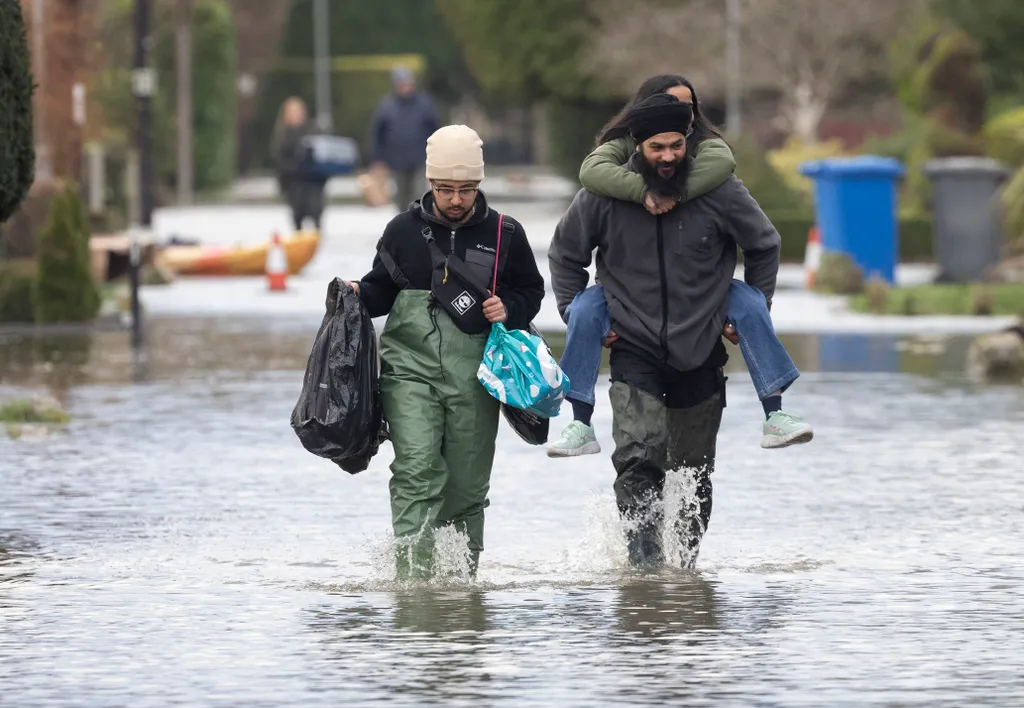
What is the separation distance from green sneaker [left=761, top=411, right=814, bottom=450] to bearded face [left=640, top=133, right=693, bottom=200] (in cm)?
86

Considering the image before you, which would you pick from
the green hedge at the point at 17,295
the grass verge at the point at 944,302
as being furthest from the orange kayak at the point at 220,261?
the grass verge at the point at 944,302

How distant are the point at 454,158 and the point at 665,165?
2.32ft

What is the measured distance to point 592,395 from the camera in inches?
356

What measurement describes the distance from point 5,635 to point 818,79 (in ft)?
127

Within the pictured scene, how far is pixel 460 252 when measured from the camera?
8.79 meters

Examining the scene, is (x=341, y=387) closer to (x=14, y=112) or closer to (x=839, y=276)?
(x=14, y=112)

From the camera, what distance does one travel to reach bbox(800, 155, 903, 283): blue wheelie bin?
2455 centimetres

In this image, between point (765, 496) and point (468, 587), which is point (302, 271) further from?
point (468, 587)

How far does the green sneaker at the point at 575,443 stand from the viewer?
8953 millimetres

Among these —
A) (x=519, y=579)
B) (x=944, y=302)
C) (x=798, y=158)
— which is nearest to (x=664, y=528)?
(x=519, y=579)

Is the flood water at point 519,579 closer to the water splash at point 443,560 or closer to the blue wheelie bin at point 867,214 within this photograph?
the water splash at point 443,560

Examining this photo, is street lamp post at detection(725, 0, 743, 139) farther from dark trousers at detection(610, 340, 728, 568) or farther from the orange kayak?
dark trousers at detection(610, 340, 728, 568)

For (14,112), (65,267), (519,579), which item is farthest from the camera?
(65,267)

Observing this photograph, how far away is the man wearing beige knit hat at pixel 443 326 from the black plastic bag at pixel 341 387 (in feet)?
0.28
